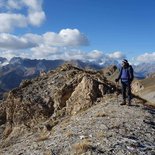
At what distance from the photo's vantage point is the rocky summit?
65.4 ft

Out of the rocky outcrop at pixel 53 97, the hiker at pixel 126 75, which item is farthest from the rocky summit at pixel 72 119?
the hiker at pixel 126 75

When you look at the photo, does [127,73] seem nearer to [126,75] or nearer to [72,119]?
[126,75]

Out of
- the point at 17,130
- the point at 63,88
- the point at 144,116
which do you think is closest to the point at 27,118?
the point at 17,130

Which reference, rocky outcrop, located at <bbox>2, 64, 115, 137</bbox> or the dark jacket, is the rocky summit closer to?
rocky outcrop, located at <bbox>2, 64, 115, 137</bbox>

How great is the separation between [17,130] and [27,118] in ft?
4.64

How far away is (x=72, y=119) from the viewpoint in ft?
95.0

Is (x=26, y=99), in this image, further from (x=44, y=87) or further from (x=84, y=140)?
(x=84, y=140)

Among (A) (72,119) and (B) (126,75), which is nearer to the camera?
(A) (72,119)

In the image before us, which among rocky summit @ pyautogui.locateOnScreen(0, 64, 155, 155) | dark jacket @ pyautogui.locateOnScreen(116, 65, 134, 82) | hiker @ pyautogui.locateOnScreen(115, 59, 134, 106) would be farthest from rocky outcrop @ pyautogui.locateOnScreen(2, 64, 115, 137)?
dark jacket @ pyautogui.locateOnScreen(116, 65, 134, 82)

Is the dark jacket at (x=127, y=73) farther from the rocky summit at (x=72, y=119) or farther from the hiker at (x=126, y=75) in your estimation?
the rocky summit at (x=72, y=119)

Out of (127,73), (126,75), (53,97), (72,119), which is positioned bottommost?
(72,119)

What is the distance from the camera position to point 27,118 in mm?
35094

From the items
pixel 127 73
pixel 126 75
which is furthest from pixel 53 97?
pixel 127 73

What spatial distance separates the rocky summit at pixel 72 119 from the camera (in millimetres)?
19938
